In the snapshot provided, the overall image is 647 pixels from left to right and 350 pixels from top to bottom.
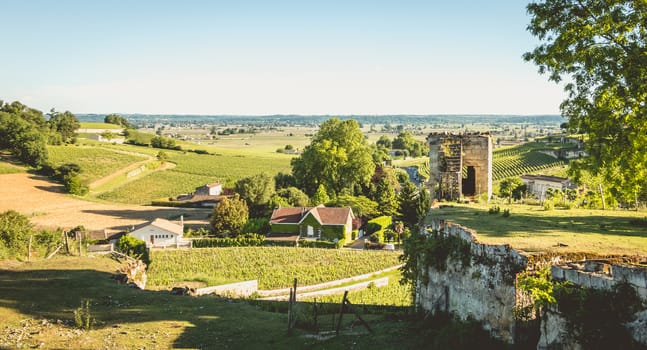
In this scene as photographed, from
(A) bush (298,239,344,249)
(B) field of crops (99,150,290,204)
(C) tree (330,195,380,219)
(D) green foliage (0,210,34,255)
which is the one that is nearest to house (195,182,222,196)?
(B) field of crops (99,150,290,204)

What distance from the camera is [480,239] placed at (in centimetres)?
1216

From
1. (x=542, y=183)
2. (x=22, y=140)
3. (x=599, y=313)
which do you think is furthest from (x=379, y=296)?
(x=22, y=140)

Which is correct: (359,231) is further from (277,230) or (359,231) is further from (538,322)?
(538,322)

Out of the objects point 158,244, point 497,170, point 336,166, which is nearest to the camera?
point 158,244

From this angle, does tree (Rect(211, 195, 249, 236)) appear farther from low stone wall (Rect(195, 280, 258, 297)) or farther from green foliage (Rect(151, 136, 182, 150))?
green foliage (Rect(151, 136, 182, 150))

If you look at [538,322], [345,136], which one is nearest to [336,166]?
[345,136]

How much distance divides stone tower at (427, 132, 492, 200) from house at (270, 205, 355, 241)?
1062 inches

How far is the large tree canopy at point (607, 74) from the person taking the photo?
1418 cm

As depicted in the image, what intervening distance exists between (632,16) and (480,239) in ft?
27.4

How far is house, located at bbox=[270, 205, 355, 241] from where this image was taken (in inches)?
1932

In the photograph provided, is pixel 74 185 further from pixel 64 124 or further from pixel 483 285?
pixel 483 285

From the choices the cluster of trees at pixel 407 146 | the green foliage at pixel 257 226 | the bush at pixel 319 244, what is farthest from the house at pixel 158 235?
the cluster of trees at pixel 407 146

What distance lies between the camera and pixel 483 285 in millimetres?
11211

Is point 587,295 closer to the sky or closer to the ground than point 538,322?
closer to the sky
